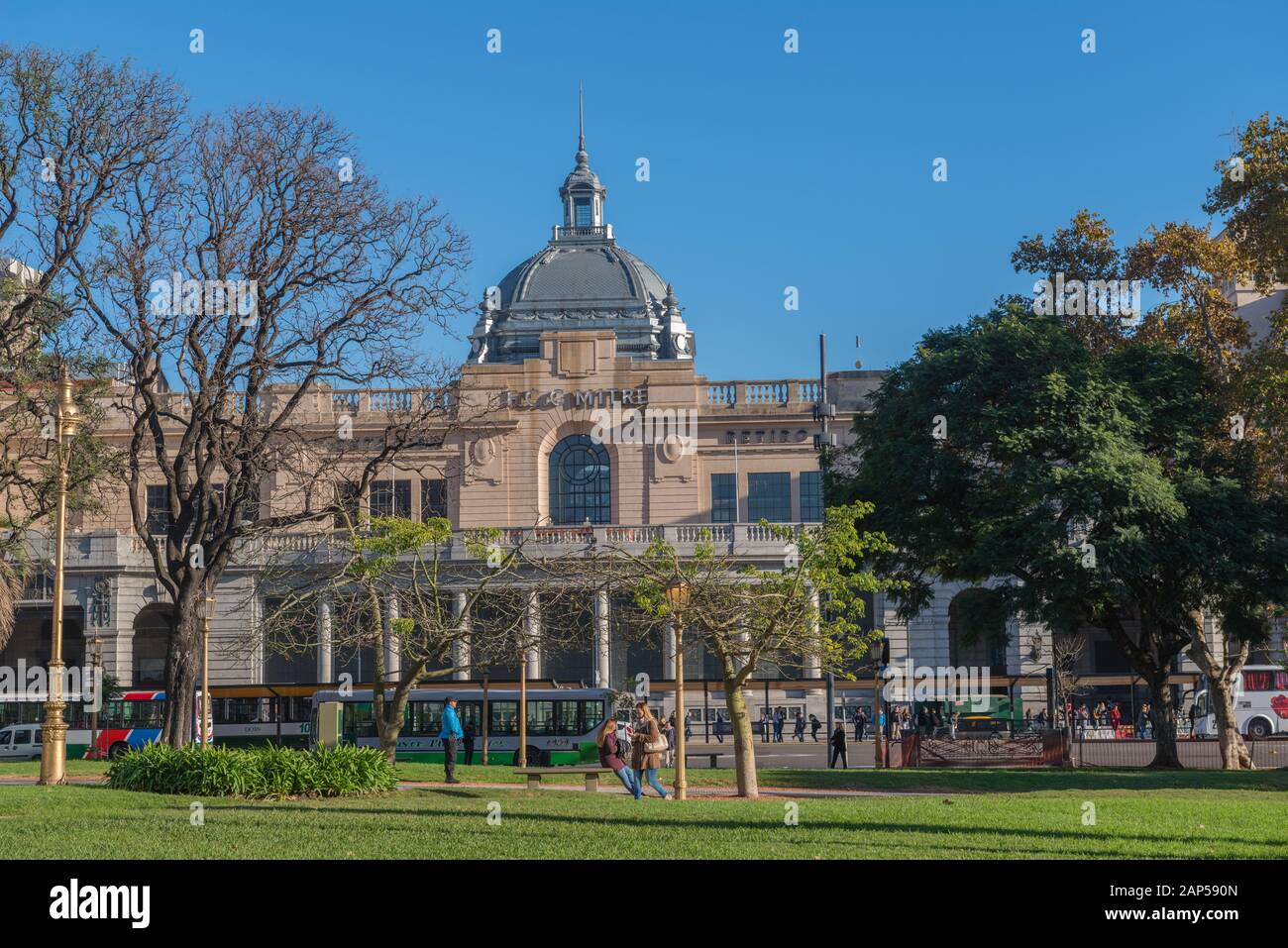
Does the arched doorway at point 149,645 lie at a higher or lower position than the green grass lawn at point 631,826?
higher

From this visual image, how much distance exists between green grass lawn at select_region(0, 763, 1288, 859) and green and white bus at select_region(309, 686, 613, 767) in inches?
836

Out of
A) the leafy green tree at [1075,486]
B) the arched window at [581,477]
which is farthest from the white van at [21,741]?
the leafy green tree at [1075,486]

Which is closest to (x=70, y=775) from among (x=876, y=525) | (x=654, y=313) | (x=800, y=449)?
(x=876, y=525)

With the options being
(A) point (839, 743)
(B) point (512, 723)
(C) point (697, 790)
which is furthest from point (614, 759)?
(B) point (512, 723)

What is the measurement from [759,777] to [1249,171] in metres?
17.1

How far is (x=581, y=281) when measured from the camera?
104m

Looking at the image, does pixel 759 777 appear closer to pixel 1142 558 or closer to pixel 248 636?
pixel 1142 558

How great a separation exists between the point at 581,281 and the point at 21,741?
58951 mm

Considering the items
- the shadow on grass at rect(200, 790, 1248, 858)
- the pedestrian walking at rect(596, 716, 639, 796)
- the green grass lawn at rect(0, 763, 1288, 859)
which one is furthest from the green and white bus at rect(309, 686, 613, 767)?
the shadow on grass at rect(200, 790, 1248, 858)

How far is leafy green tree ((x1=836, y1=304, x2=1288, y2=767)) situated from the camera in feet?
115

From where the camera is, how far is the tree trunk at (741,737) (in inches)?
974

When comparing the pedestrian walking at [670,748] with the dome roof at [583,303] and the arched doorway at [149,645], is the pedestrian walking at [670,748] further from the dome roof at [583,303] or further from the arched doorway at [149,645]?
the dome roof at [583,303]

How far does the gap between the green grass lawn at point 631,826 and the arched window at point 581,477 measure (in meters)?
48.0

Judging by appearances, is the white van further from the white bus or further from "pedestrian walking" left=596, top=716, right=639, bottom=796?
the white bus
